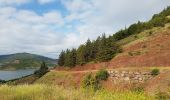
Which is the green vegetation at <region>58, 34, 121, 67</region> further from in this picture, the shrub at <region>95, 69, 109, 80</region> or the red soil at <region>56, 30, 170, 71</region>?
the shrub at <region>95, 69, 109, 80</region>

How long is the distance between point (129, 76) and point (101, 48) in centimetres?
2741

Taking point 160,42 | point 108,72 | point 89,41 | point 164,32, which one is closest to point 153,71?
point 108,72

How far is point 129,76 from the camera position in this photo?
50.6 meters

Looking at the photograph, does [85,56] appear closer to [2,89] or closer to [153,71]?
[153,71]

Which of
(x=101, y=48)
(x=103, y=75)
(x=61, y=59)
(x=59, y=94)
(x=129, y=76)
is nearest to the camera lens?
(x=59, y=94)

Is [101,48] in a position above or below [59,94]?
above

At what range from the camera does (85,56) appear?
3334 inches

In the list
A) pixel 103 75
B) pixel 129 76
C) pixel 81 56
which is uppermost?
pixel 81 56

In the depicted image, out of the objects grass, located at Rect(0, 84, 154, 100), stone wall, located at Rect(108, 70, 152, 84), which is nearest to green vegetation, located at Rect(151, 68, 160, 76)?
stone wall, located at Rect(108, 70, 152, 84)

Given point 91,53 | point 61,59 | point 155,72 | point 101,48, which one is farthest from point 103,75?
point 61,59

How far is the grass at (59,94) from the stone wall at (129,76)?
3485 cm

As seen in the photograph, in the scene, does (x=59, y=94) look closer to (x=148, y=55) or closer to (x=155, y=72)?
(x=155, y=72)

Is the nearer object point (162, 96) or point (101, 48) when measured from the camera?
point (162, 96)

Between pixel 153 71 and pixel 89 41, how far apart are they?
143 feet
